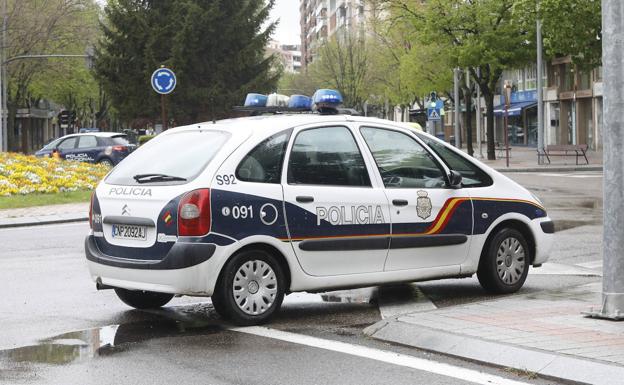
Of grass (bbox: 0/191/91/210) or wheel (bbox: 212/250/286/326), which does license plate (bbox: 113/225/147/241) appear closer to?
wheel (bbox: 212/250/286/326)

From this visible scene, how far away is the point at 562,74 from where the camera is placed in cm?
6281

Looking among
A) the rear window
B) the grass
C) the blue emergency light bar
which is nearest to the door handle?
the rear window

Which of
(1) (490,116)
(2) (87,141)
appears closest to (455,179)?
(2) (87,141)

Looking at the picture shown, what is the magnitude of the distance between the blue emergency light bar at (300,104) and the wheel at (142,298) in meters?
2.09

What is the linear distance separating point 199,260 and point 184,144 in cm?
120

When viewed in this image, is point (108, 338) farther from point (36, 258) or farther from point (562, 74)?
point (562, 74)

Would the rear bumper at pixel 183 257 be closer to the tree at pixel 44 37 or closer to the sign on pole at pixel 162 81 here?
the sign on pole at pixel 162 81

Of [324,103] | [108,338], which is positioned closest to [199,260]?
[108,338]

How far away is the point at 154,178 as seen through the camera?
8.08m

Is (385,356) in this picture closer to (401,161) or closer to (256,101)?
(401,161)

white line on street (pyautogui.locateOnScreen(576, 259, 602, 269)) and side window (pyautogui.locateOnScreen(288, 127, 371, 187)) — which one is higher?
side window (pyautogui.locateOnScreen(288, 127, 371, 187))

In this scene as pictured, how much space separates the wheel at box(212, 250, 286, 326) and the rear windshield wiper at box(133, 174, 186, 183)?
30.2 inches

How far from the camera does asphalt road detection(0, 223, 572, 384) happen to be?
6.20 meters

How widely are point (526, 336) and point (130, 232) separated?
10.0 feet
